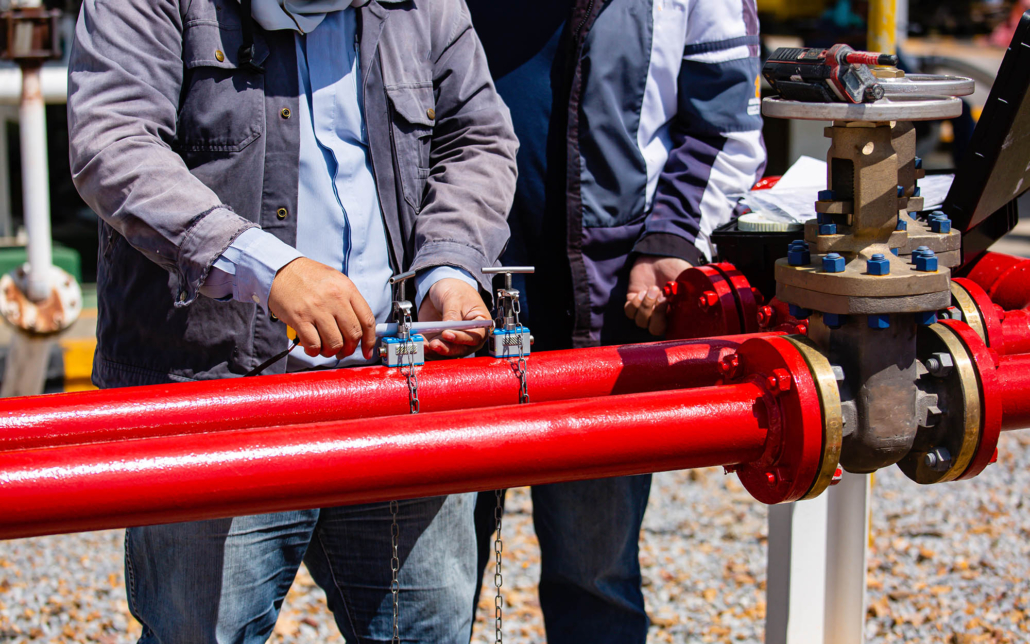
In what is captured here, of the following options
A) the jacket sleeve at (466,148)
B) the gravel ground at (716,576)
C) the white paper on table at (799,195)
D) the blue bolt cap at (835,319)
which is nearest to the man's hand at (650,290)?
the white paper on table at (799,195)

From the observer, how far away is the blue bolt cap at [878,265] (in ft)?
3.74

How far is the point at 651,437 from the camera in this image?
111 cm

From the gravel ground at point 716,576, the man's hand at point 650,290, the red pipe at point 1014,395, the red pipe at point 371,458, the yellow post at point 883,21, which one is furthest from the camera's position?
the gravel ground at point 716,576

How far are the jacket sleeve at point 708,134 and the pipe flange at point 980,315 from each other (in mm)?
545

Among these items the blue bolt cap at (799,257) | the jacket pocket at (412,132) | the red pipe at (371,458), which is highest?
the jacket pocket at (412,132)

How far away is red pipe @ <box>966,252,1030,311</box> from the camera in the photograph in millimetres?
1645

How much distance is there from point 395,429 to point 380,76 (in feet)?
2.35

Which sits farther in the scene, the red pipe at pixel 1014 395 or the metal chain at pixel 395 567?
the metal chain at pixel 395 567

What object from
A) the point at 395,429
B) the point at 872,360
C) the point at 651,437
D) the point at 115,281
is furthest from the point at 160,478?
the point at 872,360

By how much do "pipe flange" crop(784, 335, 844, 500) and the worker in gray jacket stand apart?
0.50 metres

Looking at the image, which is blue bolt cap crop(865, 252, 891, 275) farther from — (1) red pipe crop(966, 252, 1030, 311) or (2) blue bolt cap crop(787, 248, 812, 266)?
(1) red pipe crop(966, 252, 1030, 311)

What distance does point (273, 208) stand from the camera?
153cm

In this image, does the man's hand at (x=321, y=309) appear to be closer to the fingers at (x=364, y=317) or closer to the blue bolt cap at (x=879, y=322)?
the fingers at (x=364, y=317)

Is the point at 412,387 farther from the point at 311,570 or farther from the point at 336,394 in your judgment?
the point at 311,570
